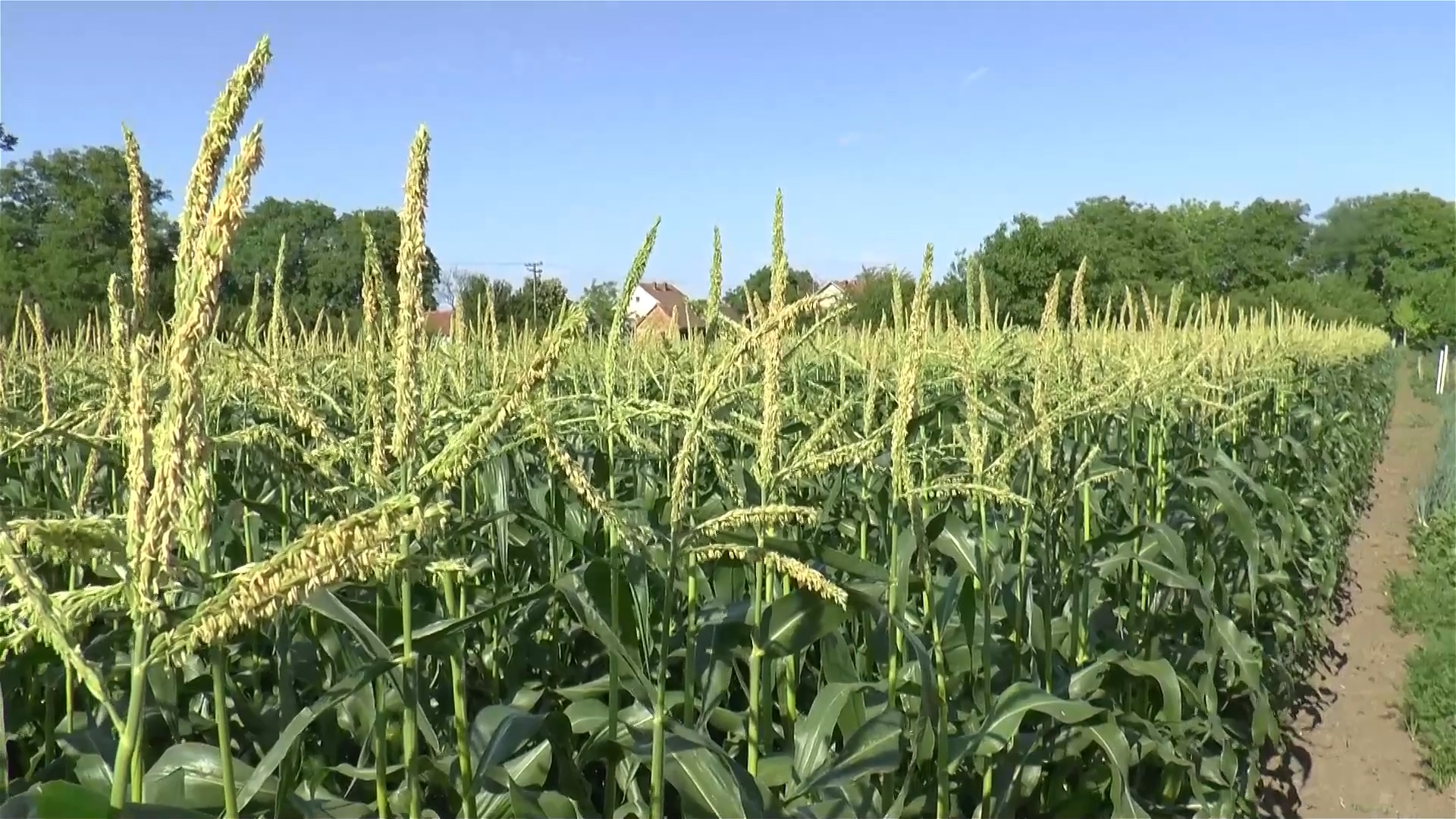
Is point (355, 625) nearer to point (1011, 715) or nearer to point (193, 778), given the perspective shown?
point (193, 778)

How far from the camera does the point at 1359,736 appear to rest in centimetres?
553

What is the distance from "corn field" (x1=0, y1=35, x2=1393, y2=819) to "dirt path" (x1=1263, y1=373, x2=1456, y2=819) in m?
0.28

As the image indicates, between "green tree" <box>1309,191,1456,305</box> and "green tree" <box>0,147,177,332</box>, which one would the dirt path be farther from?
"green tree" <box>1309,191,1456,305</box>

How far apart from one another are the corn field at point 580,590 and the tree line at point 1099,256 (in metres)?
2.92

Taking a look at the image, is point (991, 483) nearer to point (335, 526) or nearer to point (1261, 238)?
point (335, 526)

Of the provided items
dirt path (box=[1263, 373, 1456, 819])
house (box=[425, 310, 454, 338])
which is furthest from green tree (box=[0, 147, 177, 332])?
dirt path (box=[1263, 373, 1456, 819])

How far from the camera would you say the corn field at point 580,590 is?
1208 mm

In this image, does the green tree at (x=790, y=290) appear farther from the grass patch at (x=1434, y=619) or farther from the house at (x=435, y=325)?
the grass patch at (x=1434, y=619)

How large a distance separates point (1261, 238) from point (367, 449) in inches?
2867

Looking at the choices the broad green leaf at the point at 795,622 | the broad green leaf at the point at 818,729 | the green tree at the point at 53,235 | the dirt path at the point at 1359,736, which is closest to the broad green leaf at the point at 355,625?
the broad green leaf at the point at 795,622

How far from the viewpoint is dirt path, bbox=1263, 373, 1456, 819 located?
188 inches

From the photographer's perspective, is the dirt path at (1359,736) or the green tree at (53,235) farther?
the green tree at (53,235)

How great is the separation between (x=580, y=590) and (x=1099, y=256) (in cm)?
5022

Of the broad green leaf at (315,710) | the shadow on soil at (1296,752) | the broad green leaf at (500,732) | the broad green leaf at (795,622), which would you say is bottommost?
the shadow on soil at (1296,752)
